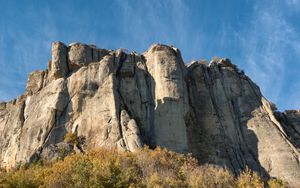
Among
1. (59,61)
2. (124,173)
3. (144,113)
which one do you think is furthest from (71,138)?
(124,173)

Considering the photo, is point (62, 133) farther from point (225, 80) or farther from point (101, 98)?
point (225, 80)

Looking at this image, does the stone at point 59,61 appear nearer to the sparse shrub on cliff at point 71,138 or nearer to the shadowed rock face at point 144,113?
the shadowed rock face at point 144,113

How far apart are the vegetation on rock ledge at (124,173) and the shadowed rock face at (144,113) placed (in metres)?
4.10

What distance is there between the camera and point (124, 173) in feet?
110

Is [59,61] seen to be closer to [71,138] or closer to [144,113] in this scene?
[71,138]

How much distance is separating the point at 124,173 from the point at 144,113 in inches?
553

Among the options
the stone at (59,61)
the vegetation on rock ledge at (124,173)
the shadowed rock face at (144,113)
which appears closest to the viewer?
the vegetation on rock ledge at (124,173)

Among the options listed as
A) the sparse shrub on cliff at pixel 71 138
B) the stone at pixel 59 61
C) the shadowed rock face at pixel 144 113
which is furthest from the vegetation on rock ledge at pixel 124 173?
the stone at pixel 59 61

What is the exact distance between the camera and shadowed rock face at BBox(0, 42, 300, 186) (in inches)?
1740

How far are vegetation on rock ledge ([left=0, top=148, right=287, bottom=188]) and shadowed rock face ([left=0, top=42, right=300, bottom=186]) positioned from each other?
13.5 ft

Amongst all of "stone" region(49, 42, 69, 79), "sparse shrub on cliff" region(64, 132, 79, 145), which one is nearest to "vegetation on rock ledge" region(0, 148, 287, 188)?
"sparse shrub on cliff" region(64, 132, 79, 145)

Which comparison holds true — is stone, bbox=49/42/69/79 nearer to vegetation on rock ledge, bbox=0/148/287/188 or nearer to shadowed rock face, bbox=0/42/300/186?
shadowed rock face, bbox=0/42/300/186

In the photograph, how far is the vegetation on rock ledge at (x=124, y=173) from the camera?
32562mm

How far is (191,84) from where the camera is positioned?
53156 millimetres
